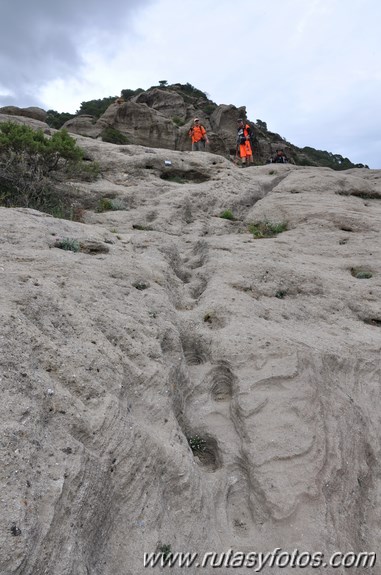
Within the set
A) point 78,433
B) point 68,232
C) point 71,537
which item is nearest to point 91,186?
point 68,232

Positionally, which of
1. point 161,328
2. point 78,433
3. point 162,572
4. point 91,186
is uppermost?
point 91,186

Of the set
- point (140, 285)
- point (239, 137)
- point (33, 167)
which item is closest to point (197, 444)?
point (140, 285)

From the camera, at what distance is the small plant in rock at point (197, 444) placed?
19.2 ft

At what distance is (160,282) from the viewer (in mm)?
8164

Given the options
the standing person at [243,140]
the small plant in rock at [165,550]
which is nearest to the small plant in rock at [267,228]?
the small plant in rock at [165,550]

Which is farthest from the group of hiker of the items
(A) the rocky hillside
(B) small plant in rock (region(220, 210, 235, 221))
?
(B) small plant in rock (region(220, 210, 235, 221))

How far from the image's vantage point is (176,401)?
19.9ft

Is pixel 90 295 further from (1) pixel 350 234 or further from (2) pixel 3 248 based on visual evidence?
(1) pixel 350 234

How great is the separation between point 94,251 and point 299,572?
6247mm

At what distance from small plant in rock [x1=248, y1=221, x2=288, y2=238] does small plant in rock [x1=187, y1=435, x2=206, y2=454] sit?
780 centimetres

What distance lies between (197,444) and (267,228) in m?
8.75

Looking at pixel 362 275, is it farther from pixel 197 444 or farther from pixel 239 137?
pixel 239 137

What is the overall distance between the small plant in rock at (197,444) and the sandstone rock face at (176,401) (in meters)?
0.02

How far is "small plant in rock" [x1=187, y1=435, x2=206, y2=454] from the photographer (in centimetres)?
584
